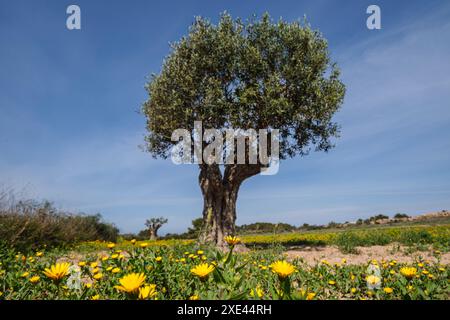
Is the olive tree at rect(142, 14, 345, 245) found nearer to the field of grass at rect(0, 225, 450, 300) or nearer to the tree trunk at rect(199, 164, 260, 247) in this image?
the tree trunk at rect(199, 164, 260, 247)

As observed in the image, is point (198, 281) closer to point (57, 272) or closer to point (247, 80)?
point (57, 272)

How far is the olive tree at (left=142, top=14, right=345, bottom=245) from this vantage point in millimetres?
15078

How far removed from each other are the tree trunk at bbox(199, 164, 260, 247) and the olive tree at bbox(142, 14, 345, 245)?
55 mm

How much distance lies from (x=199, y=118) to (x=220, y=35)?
4100mm

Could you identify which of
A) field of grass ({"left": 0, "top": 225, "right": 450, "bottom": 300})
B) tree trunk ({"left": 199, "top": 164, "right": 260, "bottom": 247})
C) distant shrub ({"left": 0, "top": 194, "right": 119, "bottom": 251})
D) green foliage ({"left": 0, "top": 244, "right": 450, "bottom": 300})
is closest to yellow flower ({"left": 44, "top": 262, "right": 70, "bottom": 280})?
field of grass ({"left": 0, "top": 225, "right": 450, "bottom": 300})

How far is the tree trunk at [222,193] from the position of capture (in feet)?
54.4

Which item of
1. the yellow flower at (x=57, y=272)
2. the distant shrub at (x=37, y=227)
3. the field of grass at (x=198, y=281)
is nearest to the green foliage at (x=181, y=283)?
the field of grass at (x=198, y=281)

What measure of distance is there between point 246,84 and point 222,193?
5780 millimetres

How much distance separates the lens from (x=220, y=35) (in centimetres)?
1539

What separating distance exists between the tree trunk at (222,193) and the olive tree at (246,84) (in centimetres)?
6
